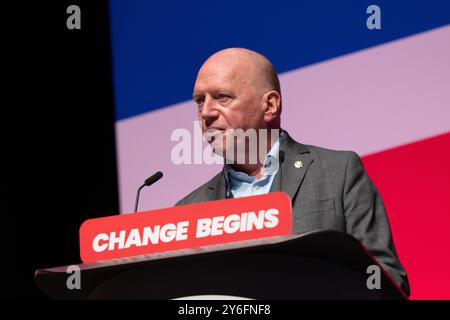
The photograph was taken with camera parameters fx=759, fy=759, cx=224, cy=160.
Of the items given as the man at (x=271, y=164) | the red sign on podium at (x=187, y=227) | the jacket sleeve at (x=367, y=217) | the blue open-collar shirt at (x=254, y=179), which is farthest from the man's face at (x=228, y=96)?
the red sign on podium at (x=187, y=227)

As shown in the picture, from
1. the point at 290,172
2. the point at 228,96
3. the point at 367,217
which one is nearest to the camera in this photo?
the point at 367,217

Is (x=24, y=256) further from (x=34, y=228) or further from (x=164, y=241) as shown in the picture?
(x=164, y=241)

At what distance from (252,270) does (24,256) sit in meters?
2.04

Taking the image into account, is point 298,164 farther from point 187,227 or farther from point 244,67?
point 187,227

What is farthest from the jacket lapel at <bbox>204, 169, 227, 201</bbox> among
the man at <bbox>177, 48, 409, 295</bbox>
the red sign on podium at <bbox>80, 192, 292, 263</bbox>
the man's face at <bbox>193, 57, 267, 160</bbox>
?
the red sign on podium at <bbox>80, 192, 292, 263</bbox>

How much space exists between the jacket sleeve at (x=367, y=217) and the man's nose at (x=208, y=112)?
0.43m

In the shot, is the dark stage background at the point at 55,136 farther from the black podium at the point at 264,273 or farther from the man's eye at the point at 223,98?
the black podium at the point at 264,273

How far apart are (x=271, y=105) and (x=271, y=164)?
0.66ft

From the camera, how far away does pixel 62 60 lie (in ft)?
11.0

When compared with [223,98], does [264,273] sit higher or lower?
lower

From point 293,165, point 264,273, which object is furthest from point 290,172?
point 264,273

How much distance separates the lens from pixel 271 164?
2400 mm

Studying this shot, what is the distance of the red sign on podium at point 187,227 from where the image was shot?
4.60ft
